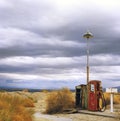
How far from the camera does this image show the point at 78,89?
91.4ft

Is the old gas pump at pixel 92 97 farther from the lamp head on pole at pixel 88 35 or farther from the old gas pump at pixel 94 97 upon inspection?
the lamp head on pole at pixel 88 35

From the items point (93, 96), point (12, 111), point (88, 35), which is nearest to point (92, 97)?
point (93, 96)

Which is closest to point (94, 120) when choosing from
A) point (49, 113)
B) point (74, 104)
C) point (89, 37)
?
point (49, 113)

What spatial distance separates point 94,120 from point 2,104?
24.8ft

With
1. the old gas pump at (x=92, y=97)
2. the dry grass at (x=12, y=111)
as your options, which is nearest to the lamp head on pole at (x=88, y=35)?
the old gas pump at (x=92, y=97)

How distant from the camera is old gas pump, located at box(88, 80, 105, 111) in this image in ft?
84.6

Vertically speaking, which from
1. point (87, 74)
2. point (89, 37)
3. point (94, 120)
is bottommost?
point (94, 120)

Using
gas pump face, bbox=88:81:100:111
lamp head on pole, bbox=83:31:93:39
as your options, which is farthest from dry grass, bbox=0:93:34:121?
lamp head on pole, bbox=83:31:93:39

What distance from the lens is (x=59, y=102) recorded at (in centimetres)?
2705

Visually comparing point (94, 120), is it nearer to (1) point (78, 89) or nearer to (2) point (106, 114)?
(2) point (106, 114)

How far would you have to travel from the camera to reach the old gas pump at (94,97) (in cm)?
2578

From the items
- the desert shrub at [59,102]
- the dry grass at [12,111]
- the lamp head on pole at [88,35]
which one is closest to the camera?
the dry grass at [12,111]

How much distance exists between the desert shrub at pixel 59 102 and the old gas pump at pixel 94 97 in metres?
2.15

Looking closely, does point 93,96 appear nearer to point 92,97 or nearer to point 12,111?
point 92,97
